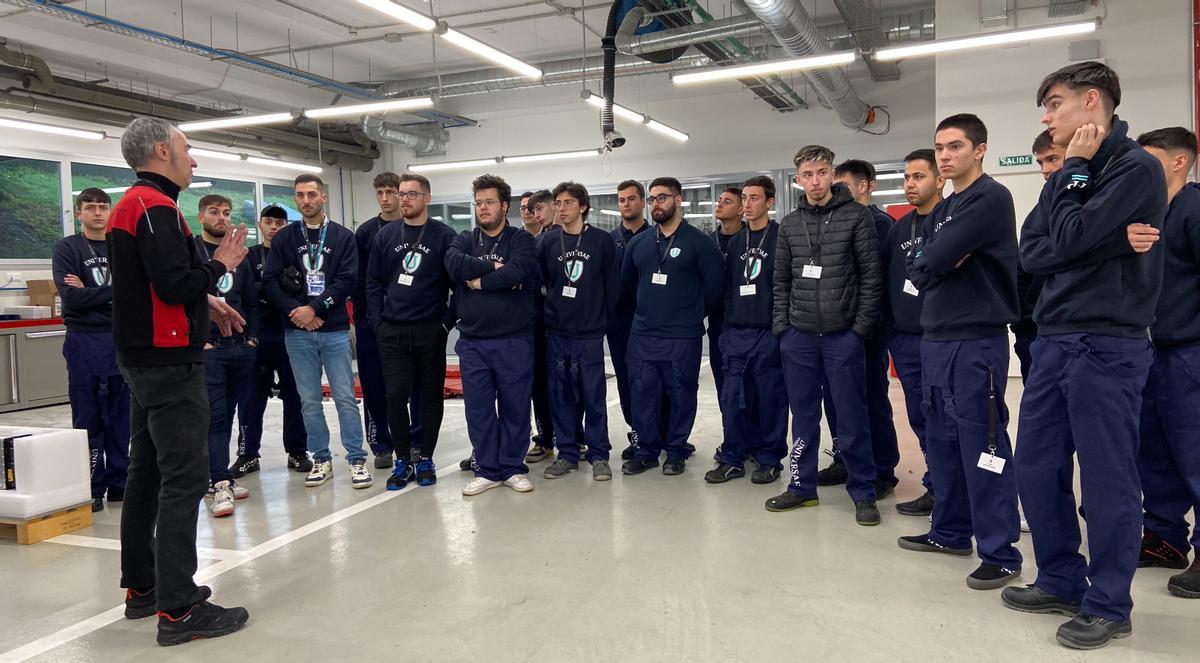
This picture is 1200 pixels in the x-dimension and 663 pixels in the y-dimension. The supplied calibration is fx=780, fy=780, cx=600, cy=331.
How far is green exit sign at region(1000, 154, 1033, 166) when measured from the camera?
7812 millimetres

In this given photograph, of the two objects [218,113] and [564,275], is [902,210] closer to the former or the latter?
[564,275]

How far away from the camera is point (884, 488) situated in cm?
377

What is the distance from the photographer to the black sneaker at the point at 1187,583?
2.50 m

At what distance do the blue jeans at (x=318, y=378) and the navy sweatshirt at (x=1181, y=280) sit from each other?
357 centimetres

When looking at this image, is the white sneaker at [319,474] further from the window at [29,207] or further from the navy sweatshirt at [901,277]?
the window at [29,207]

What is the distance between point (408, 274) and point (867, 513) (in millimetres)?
2491

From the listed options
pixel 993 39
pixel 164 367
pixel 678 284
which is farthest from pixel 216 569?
pixel 993 39

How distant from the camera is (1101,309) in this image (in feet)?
7.06

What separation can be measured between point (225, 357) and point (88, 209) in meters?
0.99

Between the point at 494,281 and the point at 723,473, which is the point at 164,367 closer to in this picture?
the point at 494,281

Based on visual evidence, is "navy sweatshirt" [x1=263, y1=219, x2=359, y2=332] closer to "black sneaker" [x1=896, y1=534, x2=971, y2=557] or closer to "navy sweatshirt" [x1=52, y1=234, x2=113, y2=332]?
"navy sweatshirt" [x1=52, y1=234, x2=113, y2=332]

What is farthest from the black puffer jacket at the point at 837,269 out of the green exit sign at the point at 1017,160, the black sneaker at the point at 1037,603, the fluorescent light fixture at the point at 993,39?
the green exit sign at the point at 1017,160

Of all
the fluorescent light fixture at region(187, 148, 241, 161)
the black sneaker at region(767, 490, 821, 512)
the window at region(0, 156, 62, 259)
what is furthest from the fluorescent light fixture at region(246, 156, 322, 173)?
the black sneaker at region(767, 490, 821, 512)

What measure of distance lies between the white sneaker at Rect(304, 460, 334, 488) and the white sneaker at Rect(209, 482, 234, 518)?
408mm
